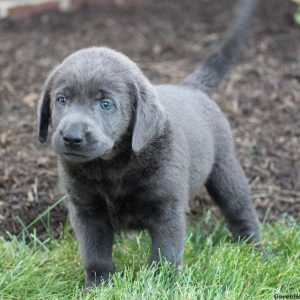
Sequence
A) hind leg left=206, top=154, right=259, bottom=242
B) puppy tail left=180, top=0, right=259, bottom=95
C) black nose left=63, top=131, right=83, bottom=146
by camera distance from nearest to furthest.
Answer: black nose left=63, top=131, right=83, bottom=146 → hind leg left=206, top=154, right=259, bottom=242 → puppy tail left=180, top=0, right=259, bottom=95

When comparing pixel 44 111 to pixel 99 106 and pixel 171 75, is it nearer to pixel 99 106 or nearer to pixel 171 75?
pixel 99 106

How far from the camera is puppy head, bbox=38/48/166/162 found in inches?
138

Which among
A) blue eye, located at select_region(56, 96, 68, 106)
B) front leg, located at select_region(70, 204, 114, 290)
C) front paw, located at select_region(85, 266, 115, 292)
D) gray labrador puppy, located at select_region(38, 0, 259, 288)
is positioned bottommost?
front paw, located at select_region(85, 266, 115, 292)

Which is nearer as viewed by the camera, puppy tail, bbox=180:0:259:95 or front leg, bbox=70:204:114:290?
front leg, bbox=70:204:114:290

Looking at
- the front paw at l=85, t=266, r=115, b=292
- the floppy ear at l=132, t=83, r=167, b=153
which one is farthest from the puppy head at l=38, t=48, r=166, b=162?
the front paw at l=85, t=266, r=115, b=292

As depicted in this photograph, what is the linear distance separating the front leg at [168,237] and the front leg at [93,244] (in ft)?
0.94

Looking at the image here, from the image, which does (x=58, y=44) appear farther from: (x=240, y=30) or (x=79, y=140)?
(x=79, y=140)

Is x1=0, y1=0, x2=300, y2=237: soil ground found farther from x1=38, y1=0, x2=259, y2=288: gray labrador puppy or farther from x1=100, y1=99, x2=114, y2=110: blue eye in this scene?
x1=100, y1=99, x2=114, y2=110: blue eye

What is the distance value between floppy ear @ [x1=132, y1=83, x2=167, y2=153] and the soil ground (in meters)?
1.40

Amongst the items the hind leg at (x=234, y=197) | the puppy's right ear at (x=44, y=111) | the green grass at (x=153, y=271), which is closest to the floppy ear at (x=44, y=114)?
the puppy's right ear at (x=44, y=111)

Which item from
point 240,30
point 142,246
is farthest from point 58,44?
point 142,246

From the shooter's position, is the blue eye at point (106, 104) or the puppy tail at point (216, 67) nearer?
the blue eye at point (106, 104)

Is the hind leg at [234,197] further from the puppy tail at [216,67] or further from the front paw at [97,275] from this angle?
the front paw at [97,275]

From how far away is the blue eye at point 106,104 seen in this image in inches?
144
